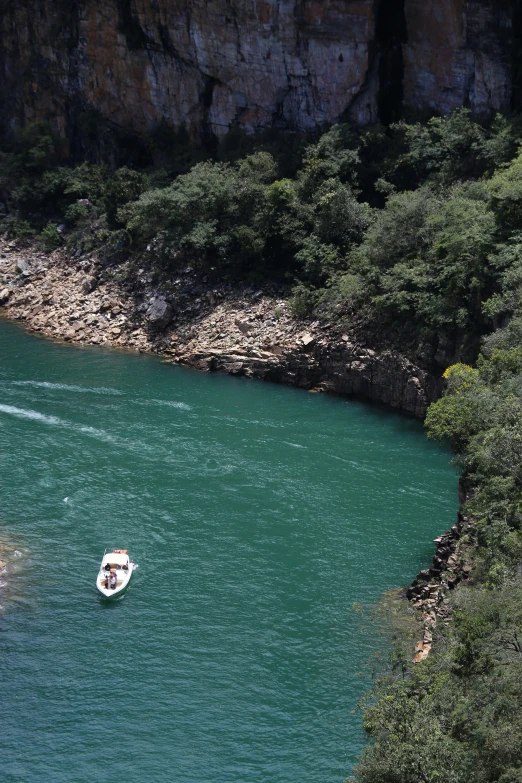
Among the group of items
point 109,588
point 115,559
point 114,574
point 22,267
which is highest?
Answer: point 22,267

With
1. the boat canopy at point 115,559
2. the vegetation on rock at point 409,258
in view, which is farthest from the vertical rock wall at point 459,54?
the boat canopy at point 115,559

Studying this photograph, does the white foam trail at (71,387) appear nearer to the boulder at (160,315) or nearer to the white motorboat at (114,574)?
the boulder at (160,315)

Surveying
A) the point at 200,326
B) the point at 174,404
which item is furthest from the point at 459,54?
the point at 174,404

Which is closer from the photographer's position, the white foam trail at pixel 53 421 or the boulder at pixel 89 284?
the white foam trail at pixel 53 421

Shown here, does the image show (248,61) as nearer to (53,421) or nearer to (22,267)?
(22,267)

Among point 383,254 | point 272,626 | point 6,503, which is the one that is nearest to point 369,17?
point 383,254

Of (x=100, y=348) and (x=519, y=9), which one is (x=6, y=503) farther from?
(x=519, y=9)

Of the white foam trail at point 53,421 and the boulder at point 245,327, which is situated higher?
the boulder at point 245,327

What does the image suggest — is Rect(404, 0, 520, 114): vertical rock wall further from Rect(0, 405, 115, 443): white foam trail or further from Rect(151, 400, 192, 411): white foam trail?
Rect(0, 405, 115, 443): white foam trail
